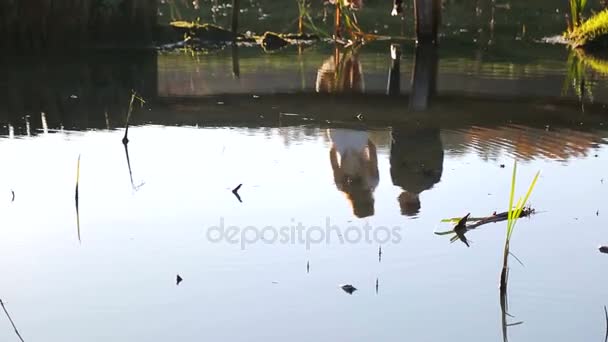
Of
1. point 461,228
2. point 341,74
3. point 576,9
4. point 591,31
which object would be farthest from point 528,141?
point 576,9

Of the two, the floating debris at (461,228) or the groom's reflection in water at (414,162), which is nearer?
the floating debris at (461,228)

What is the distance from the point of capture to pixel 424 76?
1162 centimetres

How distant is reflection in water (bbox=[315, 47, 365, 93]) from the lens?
10.6 meters

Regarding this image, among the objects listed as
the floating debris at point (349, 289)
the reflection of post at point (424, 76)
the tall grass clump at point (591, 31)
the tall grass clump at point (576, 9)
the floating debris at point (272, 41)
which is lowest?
the floating debris at point (349, 289)

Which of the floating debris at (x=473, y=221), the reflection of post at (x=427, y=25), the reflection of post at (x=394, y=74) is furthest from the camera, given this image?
the reflection of post at (x=427, y=25)

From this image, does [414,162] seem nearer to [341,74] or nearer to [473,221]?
[473,221]

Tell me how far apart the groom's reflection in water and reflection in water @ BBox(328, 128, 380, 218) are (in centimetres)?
14

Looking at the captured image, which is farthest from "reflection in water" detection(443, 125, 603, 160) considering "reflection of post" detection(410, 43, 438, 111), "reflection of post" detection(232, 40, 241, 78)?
"reflection of post" detection(232, 40, 241, 78)

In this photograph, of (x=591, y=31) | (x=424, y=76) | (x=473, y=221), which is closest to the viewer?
(x=473, y=221)

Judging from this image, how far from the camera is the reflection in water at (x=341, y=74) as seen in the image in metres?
10.6

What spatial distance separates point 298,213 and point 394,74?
6730 mm

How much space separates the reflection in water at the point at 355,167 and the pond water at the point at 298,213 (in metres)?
0.02

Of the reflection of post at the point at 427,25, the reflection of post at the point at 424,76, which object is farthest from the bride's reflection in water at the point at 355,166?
the reflection of post at the point at 427,25
